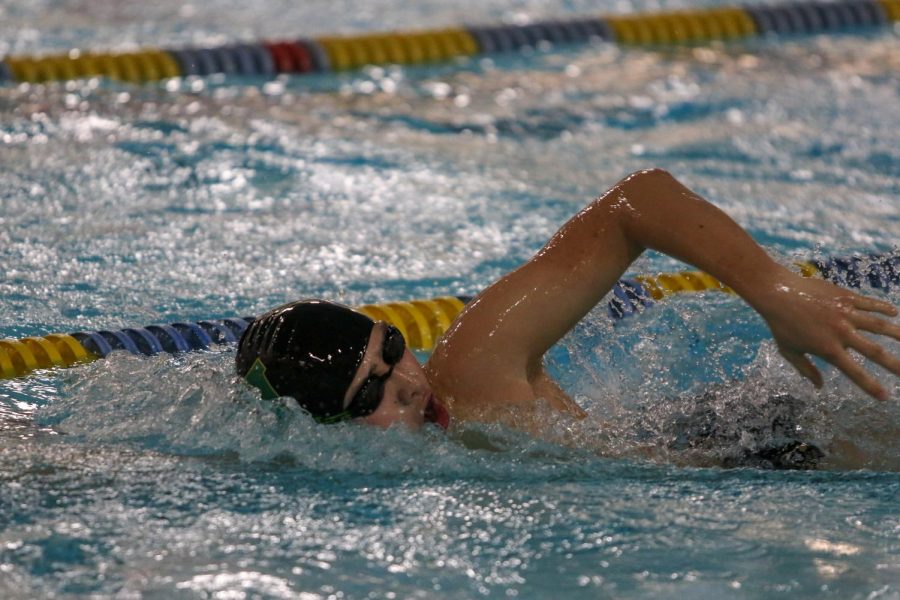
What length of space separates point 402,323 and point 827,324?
1.65 m

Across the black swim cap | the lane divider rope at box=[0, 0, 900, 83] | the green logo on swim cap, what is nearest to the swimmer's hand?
the black swim cap

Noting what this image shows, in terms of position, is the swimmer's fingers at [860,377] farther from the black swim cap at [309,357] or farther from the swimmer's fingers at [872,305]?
the black swim cap at [309,357]

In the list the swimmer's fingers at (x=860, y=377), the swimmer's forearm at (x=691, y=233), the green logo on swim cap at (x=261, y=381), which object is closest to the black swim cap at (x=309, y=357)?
the green logo on swim cap at (x=261, y=381)

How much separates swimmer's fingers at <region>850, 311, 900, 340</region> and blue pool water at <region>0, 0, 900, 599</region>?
1.23 feet

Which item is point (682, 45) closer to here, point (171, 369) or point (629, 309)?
point (629, 309)

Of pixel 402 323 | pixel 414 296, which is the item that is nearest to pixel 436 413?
pixel 402 323

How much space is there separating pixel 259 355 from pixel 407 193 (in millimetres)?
2507

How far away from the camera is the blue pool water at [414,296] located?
215 cm

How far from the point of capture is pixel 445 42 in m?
6.84

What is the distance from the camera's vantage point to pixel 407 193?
4.83 meters

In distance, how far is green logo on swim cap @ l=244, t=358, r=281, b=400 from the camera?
237 centimetres

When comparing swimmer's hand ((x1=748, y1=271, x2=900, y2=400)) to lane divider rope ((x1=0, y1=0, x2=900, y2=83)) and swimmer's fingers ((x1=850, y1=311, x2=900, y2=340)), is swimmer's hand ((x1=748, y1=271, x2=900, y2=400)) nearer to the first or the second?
swimmer's fingers ((x1=850, y1=311, x2=900, y2=340))

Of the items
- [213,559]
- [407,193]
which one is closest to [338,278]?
[407,193]

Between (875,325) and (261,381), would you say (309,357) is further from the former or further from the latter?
(875,325)
